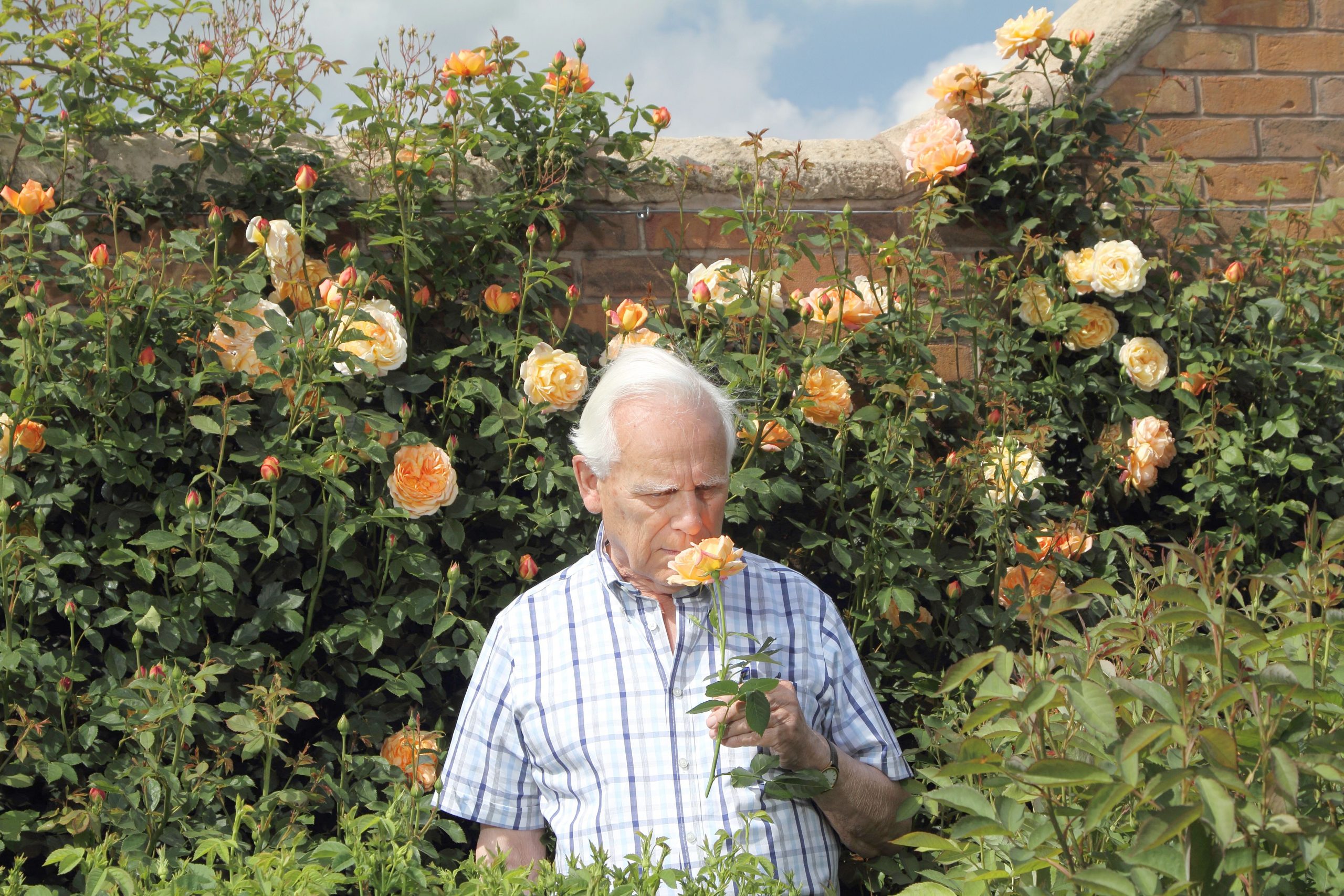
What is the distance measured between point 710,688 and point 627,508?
0.49m

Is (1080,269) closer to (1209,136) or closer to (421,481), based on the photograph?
(1209,136)

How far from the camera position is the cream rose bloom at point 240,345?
215 cm

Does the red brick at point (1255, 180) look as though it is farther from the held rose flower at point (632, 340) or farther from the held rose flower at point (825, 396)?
the held rose flower at point (632, 340)

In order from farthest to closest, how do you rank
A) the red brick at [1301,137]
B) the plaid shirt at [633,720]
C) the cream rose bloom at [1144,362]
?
the red brick at [1301,137] < the cream rose bloom at [1144,362] < the plaid shirt at [633,720]

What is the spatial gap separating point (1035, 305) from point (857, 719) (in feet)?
4.31

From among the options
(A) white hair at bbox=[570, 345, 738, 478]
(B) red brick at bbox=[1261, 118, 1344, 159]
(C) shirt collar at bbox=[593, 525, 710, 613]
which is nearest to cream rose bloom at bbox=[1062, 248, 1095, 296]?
(B) red brick at bbox=[1261, 118, 1344, 159]

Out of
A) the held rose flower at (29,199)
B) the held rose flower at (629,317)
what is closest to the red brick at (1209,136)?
the held rose flower at (629,317)

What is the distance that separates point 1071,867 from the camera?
956 mm

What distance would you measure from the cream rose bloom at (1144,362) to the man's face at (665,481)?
53.7 inches

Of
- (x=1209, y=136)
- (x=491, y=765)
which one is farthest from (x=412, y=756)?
(x=1209, y=136)

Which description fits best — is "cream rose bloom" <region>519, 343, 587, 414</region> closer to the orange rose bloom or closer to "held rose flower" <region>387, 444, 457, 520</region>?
"held rose flower" <region>387, 444, 457, 520</region>

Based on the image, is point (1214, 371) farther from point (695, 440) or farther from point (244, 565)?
point (244, 565)

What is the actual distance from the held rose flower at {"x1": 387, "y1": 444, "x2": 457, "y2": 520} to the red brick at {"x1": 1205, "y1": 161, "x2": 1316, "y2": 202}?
2.33m

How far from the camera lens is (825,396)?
2330 mm
